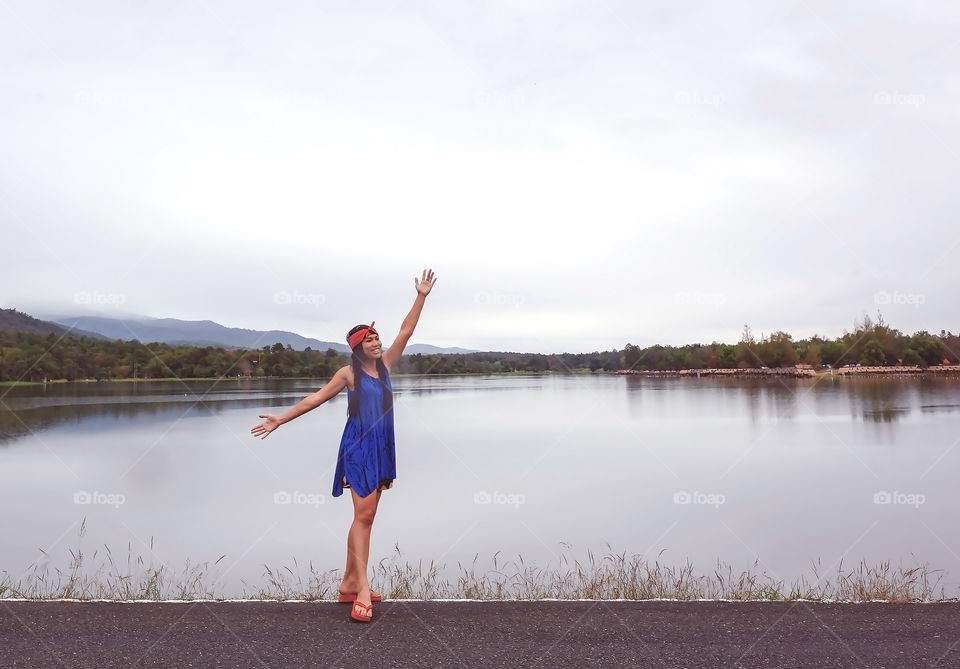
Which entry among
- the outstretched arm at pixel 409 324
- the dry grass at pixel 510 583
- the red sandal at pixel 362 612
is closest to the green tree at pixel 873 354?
the dry grass at pixel 510 583

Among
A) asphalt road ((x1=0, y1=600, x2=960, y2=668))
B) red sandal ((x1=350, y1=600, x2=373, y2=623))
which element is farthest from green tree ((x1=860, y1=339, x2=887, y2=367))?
red sandal ((x1=350, y1=600, x2=373, y2=623))

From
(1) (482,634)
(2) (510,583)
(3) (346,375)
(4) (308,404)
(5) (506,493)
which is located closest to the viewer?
(1) (482,634)

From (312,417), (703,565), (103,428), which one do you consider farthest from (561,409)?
(703,565)

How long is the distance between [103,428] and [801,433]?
38514mm

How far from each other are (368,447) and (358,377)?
2.02 feet

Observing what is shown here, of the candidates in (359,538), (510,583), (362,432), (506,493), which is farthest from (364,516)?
(506,493)

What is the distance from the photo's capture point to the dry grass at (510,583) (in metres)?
7.07

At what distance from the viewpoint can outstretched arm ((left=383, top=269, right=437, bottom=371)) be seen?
6.26 m

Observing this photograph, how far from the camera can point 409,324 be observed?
20.6 feet

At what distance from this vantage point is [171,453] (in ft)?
102

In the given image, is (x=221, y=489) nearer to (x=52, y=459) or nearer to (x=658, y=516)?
(x=52, y=459)

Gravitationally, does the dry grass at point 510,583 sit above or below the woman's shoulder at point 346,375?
below

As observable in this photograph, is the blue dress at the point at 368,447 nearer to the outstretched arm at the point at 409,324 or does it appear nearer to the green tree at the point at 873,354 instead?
the outstretched arm at the point at 409,324

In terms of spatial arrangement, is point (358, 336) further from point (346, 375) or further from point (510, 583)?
point (510, 583)
